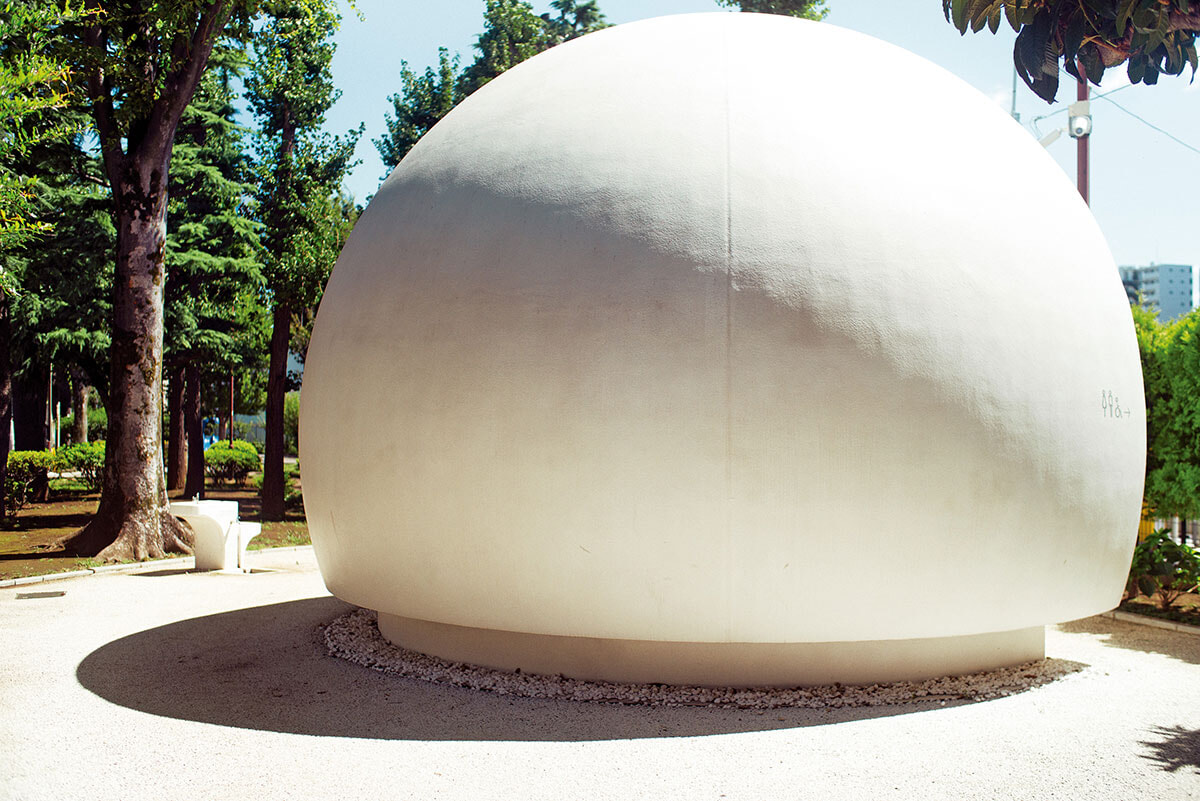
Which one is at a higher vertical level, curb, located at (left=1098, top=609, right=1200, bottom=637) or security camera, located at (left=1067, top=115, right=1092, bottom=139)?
security camera, located at (left=1067, top=115, right=1092, bottom=139)

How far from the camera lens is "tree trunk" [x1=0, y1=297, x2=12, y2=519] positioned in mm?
21938

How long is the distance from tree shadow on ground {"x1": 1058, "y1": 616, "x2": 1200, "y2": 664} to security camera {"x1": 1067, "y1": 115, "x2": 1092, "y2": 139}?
9300 millimetres

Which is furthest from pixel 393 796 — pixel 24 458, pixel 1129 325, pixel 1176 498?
pixel 24 458

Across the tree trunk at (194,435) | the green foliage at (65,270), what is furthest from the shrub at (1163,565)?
the green foliage at (65,270)

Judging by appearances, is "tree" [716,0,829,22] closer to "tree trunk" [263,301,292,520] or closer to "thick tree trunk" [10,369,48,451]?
"tree trunk" [263,301,292,520]

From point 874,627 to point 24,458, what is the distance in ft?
83.6

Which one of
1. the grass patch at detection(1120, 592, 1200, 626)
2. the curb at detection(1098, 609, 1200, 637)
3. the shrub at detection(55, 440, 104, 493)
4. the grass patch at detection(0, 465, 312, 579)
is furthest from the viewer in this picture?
the shrub at detection(55, 440, 104, 493)

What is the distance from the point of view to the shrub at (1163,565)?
37.7 ft

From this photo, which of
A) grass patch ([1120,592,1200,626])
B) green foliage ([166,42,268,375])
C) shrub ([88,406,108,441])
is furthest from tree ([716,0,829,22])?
shrub ([88,406,108,441])

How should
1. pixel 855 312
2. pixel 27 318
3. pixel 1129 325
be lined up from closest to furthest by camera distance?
pixel 855 312
pixel 1129 325
pixel 27 318

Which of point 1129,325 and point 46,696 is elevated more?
point 1129,325

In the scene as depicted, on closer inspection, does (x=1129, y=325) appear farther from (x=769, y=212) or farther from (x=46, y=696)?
(x=46, y=696)

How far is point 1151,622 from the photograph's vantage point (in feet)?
36.5

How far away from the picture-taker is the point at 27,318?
23828 millimetres
